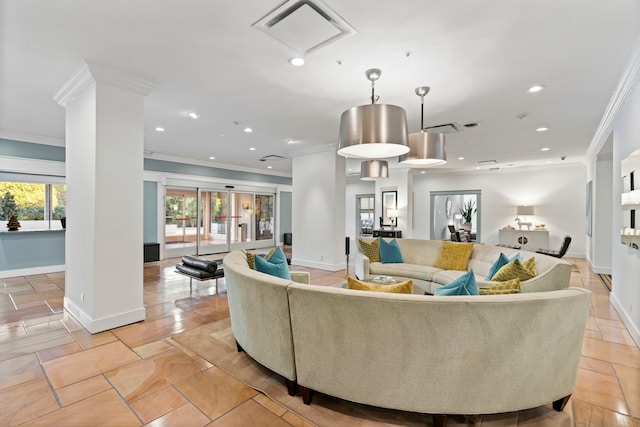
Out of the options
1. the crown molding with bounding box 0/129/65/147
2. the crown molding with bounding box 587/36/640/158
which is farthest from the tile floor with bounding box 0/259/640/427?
the crown molding with bounding box 0/129/65/147

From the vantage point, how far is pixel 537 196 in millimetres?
9289

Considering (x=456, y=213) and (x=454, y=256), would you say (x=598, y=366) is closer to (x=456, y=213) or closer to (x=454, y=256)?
(x=454, y=256)

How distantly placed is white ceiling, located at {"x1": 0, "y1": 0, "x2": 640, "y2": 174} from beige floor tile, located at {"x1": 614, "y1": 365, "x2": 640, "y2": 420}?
2826 mm

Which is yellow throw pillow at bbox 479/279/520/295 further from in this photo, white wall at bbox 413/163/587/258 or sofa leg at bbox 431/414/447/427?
white wall at bbox 413/163/587/258

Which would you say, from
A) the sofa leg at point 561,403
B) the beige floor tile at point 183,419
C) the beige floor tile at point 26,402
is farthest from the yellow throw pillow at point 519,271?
the beige floor tile at point 26,402

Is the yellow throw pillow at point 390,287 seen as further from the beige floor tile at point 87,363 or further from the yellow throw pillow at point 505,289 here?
the beige floor tile at point 87,363

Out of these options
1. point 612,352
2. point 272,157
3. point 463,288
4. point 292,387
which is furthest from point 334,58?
point 272,157

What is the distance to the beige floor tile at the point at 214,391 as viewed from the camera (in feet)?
6.84

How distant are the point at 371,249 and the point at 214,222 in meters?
5.96

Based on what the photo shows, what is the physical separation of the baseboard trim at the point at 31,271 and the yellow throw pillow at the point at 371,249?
Result: 6.20 meters

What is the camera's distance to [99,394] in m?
2.22

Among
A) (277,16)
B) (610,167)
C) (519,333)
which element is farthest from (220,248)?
(610,167)

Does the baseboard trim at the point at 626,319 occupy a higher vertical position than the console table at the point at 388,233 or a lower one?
lower

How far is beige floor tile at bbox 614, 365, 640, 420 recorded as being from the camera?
2.12 m
